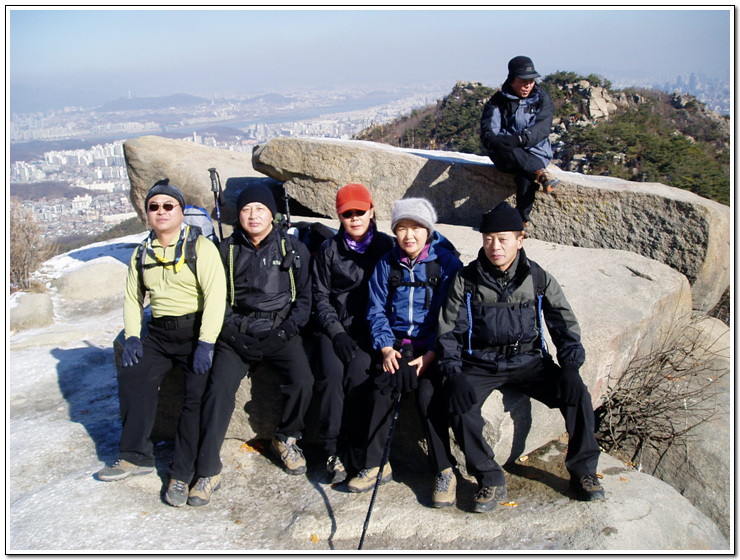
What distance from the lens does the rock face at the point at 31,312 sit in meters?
7.85

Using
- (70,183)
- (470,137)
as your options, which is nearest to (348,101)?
(70,183)

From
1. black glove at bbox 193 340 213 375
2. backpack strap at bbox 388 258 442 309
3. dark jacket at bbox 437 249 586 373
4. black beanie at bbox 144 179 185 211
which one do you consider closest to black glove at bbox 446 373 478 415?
dark jacket at bbox 437 249 586 373

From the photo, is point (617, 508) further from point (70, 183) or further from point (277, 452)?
point (70, 183)

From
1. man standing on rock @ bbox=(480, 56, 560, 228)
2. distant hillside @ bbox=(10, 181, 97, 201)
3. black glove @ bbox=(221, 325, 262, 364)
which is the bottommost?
distant hillside @ bbox=(10, 181, 97, 201)

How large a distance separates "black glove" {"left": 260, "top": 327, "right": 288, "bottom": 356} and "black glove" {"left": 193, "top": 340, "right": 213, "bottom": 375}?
0.36m

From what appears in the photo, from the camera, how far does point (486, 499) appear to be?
3.44 meters

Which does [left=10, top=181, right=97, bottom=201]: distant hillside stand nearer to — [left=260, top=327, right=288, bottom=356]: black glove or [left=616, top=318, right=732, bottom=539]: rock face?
[left=260, top=327, right=288, bottom=356]: black glove

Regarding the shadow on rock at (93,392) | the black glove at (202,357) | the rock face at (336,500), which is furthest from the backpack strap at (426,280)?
the shadow on rock at (93,392)

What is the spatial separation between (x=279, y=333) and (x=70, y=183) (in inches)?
1377

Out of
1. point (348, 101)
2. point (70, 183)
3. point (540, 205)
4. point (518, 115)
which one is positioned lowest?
point (70, 183)

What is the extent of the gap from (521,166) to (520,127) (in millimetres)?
411

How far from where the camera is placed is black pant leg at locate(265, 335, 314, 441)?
3.96 meters

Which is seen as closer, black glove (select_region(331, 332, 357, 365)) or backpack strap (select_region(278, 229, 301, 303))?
black glove (select_region(331, 332, 357, 365))

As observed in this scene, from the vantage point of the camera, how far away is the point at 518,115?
6027 mm
